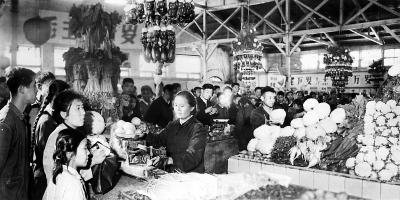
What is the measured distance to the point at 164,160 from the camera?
3.14 m

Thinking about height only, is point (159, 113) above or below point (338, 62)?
below

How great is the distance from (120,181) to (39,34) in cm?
590

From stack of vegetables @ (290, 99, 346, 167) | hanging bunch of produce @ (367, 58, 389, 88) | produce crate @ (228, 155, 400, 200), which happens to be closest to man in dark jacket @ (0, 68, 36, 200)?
produce crate @ (228, 155, 400, 200)

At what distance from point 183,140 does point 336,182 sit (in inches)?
55.9

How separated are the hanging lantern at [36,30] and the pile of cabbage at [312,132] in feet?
20.1

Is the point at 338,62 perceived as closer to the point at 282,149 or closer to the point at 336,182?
the point at 282,149

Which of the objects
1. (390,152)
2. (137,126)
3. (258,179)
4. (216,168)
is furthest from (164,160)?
(216,168)

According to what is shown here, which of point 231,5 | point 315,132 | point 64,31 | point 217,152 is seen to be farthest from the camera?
point 231,5

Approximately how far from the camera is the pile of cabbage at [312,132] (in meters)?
3.18

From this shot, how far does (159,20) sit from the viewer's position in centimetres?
575

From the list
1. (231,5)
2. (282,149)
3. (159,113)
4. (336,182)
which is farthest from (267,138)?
(231,5)

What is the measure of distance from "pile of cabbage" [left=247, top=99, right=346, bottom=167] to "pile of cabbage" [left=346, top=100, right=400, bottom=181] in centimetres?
26

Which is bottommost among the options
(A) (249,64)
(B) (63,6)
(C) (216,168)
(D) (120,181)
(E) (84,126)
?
(C) (216,168)

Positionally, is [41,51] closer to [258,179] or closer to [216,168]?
[216,168]
